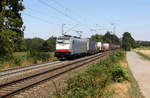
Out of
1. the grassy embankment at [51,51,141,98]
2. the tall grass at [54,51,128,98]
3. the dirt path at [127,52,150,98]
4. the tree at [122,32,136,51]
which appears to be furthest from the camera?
the tree at [122,32,136,51]

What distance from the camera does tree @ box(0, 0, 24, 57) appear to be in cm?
3519

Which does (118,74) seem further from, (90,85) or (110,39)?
(110,39)

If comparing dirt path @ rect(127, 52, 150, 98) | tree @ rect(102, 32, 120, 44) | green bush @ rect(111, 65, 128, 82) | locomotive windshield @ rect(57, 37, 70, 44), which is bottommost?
dirt path @ rect(127, 52, 150, 98)

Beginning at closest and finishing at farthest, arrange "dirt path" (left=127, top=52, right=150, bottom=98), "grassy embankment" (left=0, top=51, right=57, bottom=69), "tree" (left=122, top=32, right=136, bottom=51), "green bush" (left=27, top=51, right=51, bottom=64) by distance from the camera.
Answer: "dirt path" (left=127, top=52, right=150, bottom=98) → "grassy embankment" (left=0, top=51, right=57, bottom=69) → "green bush" (left=27, top=51, right=51, bottom=64) → "tree" (left=122, top=32, right=136, bottom=51)

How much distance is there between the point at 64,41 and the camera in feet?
108

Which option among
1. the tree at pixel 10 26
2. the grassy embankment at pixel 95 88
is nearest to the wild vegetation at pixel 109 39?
the tree at pixel 10 26

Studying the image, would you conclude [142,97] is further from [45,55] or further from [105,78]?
[45,55]

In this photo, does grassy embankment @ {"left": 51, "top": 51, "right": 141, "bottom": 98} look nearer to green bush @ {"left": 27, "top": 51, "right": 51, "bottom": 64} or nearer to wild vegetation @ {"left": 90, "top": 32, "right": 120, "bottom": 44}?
green bush @ {"left": 27, "top": 51, "right": 51, "bottom": 64}

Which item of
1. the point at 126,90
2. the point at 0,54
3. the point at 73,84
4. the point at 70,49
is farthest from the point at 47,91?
the point at 0,54

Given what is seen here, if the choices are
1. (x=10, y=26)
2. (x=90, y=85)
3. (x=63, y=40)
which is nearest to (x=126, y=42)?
(x=10, y=26)

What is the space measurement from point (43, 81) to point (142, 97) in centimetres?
594

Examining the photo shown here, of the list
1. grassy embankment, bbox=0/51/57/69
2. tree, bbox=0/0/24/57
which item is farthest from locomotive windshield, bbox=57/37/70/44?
tree, bbox=0/0/24/57

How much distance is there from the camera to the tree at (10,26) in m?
35.2

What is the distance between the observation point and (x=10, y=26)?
39.8m
